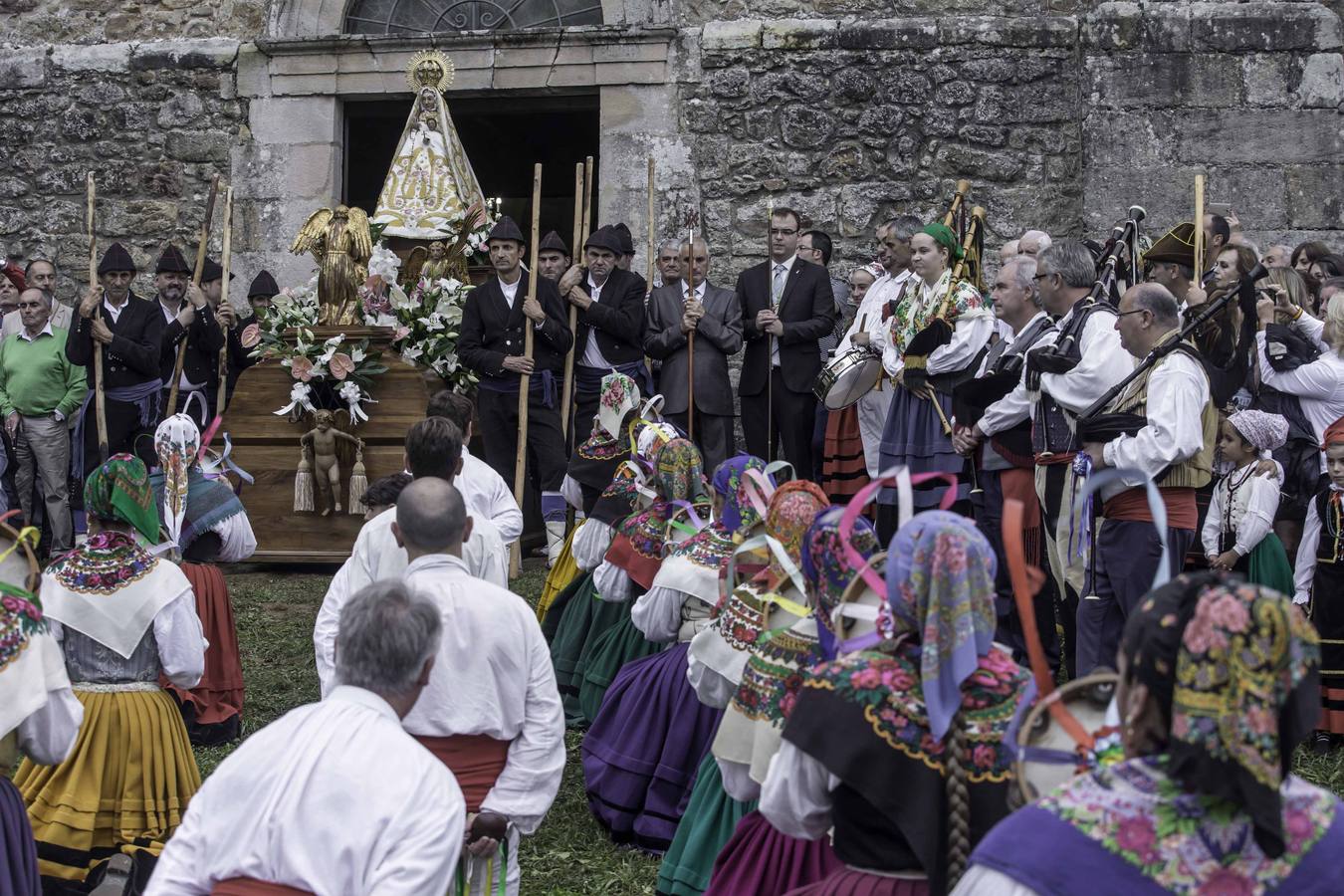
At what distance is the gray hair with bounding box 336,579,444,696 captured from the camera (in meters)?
2.77

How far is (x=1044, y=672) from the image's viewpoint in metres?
2.44

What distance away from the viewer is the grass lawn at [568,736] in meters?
4.98

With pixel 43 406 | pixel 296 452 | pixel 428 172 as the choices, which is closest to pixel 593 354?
pixel 296 452

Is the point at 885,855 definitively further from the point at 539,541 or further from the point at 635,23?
the point at 635,23

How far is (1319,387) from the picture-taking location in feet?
23.8

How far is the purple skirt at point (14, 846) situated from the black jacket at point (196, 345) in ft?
22.2

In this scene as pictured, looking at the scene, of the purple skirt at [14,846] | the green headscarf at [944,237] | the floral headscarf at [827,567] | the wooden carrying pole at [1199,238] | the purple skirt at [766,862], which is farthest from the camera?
the green headscarf at [944,237]

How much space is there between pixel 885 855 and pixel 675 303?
7.21 meters

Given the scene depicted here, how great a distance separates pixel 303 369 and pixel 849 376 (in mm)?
3164

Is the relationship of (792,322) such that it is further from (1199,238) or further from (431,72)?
(1199,238)

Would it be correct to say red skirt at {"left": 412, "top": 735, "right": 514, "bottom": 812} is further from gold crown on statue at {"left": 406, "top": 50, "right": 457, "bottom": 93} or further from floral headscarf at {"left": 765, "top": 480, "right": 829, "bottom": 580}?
gold crown on statue at {"left": 406, "top": 50, "right": 457, "bottom": 93}

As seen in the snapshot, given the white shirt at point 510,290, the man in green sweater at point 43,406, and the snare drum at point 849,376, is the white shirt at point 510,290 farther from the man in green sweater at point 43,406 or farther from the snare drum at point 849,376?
the man in green sweater at point 43,406

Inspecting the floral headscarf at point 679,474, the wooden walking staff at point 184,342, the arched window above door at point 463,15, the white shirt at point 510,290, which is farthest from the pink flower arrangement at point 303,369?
the arched window above door at point 463,15

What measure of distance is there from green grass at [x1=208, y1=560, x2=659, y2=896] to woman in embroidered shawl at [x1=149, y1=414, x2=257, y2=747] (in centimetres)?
13
